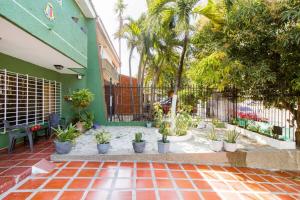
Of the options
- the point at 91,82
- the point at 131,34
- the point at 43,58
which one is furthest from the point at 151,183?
the point at 131,34

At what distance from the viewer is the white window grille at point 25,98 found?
6285mm

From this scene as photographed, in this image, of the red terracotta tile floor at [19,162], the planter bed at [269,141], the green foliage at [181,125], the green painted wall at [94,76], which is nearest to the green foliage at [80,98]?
the green painted wall at [94,76]

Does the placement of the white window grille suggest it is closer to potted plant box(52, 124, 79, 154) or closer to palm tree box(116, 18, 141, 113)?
potted plant box(52, 124, 79, 154)

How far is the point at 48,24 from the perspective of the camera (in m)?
5.36

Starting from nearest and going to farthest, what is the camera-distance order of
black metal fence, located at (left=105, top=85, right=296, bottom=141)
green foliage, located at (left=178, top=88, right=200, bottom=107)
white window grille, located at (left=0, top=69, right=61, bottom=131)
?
1. white window grille, located at (left=0, top=69, right=61, bottom=131)
2. black metal fence, located at (left=105, top=85, right=296, bottom=141)
3. green foliage, located at (left=178, top=88, right=200, bottom=107)

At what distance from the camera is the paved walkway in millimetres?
3865

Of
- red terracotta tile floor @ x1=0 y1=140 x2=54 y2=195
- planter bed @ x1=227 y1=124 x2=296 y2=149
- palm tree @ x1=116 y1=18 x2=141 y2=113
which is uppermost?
palm tree @ x1=116 y1=18 x2=141 y2=113

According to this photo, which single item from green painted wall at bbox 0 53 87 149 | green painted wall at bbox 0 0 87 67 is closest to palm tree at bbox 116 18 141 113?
green painted wall at bbox 0 53 87 149

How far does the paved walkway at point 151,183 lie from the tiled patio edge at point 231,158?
0.22 meters

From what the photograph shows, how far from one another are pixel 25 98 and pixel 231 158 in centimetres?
725

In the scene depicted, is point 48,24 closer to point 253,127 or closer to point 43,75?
point 43,75

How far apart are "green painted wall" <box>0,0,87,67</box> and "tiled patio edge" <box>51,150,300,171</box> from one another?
3224mm

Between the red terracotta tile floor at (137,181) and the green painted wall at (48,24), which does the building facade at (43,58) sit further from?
the red terracotta tile floor at (137,181)

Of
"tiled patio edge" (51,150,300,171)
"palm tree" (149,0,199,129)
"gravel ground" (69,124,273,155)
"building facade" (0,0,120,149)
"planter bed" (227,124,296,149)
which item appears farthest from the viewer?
"palm tree" (149,0,199,129)
